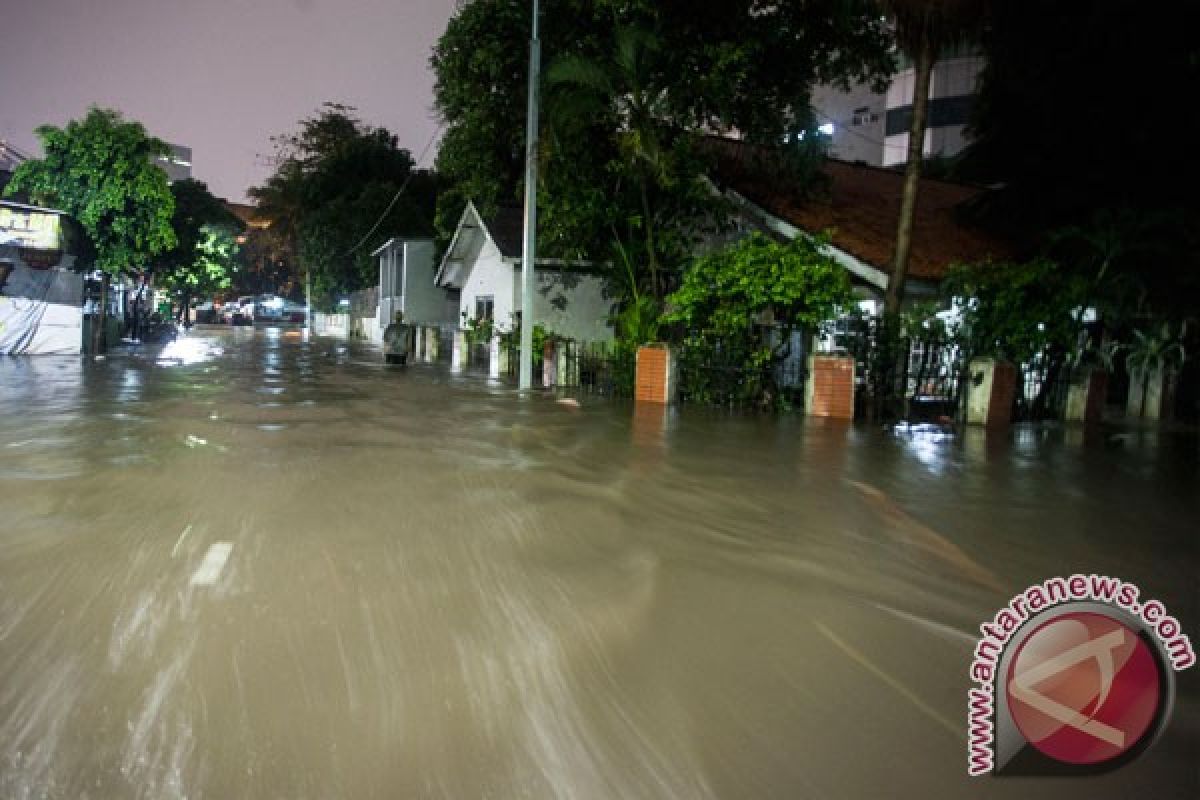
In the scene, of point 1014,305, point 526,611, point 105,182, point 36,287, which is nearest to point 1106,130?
point 1014,305

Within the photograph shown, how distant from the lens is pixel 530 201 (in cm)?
1925

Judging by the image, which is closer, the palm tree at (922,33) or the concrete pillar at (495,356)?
the palm tree at (922,33)

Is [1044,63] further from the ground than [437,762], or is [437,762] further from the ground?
[1044,63]

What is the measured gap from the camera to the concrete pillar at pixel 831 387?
15.8 meters

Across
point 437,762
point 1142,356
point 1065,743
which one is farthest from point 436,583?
point 1142,356

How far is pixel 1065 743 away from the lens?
350 cm

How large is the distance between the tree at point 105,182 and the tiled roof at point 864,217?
16676mm

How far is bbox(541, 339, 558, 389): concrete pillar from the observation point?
20922 mm

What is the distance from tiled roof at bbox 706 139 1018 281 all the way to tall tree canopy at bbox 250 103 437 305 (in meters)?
30.8

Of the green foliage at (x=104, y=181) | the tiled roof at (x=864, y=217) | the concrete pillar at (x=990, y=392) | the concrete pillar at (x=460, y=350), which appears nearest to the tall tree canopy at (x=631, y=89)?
the tiled roof at (x=864, y=217)

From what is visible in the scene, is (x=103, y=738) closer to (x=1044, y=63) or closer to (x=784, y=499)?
(x=784, y=499)

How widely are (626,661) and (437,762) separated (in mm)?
1197

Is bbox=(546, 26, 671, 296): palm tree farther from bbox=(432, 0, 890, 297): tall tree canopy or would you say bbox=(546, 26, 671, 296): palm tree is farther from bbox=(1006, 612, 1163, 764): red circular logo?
bbox=(1006, 612, 1163, 764): red circular logo

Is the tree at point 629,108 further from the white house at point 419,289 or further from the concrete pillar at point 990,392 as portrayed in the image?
the white house at point 419,289
